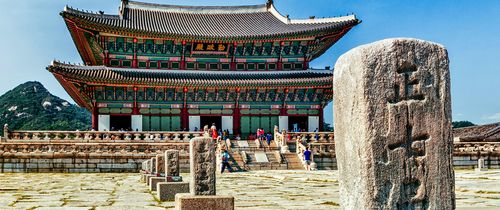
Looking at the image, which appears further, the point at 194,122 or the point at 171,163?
the point at 194,122

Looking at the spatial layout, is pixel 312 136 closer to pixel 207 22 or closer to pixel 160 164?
pixel 207 22

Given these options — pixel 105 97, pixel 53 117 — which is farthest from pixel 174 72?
pixel 53 117

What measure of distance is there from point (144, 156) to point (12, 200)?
15560 mm

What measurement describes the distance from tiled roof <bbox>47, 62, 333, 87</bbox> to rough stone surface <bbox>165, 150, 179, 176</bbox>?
73.5 feet

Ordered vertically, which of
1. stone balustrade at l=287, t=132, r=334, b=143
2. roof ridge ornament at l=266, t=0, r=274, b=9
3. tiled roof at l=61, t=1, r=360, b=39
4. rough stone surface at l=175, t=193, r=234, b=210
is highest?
roof ridge ornament at l=266, t=0, r=274, b=9

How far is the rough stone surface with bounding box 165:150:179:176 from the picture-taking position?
11.4 meters

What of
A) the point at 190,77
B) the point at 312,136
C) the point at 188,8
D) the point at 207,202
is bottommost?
the point at 207,202

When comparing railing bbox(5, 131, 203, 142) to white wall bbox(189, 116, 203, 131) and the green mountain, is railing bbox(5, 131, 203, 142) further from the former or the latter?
the green mountain

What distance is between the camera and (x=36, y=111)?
93.9 metres

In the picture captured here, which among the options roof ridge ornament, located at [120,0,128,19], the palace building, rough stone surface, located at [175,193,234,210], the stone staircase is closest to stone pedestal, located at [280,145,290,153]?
the stone staircase

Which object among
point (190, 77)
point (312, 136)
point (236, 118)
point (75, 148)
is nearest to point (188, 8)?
point (190, 77)

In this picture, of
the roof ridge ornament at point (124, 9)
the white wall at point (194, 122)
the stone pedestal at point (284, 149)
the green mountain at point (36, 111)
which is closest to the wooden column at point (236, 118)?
the white wall at point (194, 122)

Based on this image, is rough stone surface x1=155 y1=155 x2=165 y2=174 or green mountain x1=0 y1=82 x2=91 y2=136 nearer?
rough stone surface x1=155 y1=155 x2=165 y2=174

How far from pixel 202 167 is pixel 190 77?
29.0 meters
